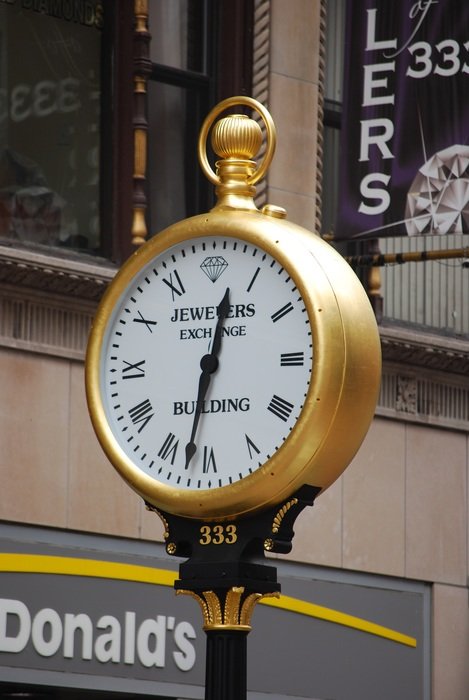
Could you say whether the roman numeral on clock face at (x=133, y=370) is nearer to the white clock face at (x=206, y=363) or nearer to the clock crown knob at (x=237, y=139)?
the white clock face at (x=206, y=363)

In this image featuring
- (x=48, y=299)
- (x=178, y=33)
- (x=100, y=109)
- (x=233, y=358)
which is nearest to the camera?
(x=233, y=358)

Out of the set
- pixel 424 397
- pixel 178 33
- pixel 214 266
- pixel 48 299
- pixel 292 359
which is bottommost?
pixel 292 359

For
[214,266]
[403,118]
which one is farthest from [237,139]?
[403,118]

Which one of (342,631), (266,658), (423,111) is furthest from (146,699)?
(423,111)

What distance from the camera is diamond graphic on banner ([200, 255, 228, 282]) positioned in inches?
170

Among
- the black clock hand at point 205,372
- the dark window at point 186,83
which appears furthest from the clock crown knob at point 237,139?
the dark window at point 186,83

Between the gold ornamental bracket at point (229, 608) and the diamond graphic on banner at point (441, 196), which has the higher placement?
the diamond graphic on banner at point (441, 196)

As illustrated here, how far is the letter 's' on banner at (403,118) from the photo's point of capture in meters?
11.1

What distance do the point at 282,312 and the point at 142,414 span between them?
17.2 inches

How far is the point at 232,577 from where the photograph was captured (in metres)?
4.11

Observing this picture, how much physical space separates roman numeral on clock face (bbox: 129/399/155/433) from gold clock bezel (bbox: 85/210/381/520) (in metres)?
0.08

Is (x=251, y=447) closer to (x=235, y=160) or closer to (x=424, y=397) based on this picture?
(x=235, y=160)

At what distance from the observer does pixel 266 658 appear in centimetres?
1169

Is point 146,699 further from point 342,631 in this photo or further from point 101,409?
point 101,409
